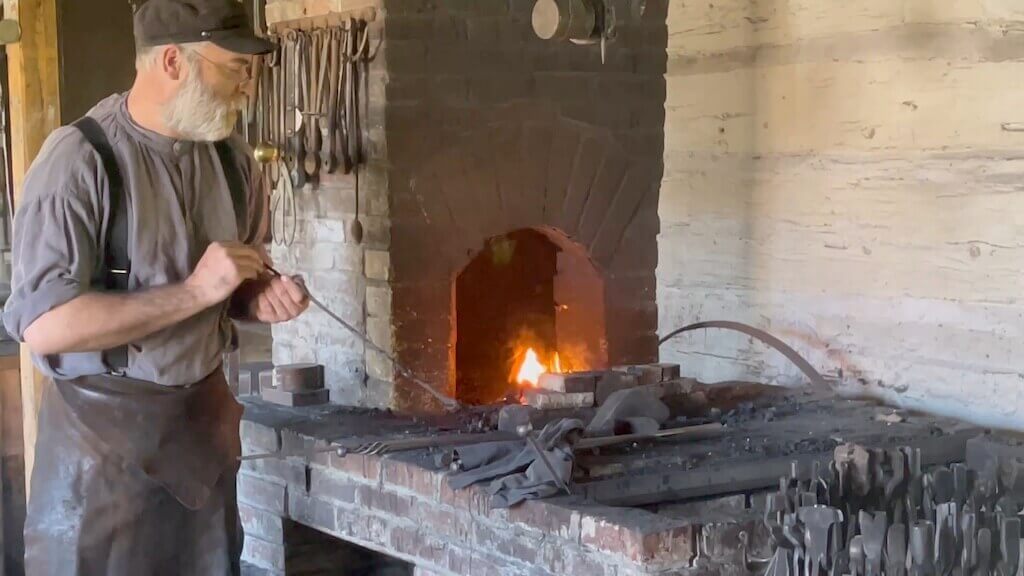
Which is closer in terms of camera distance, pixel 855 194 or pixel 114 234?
pixel 114 234

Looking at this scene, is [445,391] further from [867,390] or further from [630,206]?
[867,390]

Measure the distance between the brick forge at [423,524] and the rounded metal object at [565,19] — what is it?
0.98 metres

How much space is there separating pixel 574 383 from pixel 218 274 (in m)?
1.03

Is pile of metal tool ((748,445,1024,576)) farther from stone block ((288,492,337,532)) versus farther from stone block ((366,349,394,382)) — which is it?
stone block ((366,349,394,382))

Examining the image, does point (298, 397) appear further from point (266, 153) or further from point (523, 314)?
point (523, 314)

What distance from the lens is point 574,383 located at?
9.25 ft

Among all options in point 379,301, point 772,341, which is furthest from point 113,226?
point 772,341

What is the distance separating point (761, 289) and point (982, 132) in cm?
76

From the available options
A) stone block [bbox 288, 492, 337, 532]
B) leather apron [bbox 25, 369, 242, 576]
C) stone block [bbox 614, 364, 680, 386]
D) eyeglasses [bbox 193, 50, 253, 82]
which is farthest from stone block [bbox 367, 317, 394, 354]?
eyeglasses [bbox 193, 50, 253, 82]

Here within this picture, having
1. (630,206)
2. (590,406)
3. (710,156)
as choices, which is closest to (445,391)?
(590,406)

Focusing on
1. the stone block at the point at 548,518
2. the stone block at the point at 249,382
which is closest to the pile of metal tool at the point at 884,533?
the stone block at the point at 548,518

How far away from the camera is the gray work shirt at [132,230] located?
198 cm

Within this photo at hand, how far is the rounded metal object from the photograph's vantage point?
2.80 m

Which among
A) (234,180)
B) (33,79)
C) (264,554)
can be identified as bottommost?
(264,554)
